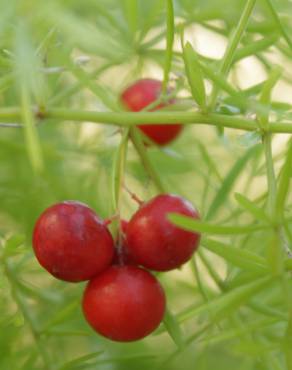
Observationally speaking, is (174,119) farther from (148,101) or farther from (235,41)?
(148,101)

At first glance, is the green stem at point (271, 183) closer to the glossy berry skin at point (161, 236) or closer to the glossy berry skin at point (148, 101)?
the glossy berry skin at point (161, 236)

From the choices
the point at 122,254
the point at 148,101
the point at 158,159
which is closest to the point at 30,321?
the point at 122,254

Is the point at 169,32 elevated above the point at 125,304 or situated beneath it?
elevated above

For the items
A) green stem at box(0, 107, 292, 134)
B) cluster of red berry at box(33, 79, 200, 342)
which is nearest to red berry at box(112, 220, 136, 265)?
cluster of red berry at box(33, 79, 200, 342)

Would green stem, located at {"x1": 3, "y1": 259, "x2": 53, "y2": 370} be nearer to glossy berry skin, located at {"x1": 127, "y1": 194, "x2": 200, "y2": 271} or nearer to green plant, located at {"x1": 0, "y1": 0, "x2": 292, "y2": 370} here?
green plant, located at {"x1": 0, "y1": 0, "x2": 292, "y2": 370}

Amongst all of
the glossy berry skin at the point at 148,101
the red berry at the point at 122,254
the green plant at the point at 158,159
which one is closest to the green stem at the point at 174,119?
the green plant at the point at 158,159

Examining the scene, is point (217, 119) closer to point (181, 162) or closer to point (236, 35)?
point (236, 35)

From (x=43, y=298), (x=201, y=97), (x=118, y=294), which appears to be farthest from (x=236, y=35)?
(x=43, y=298)
